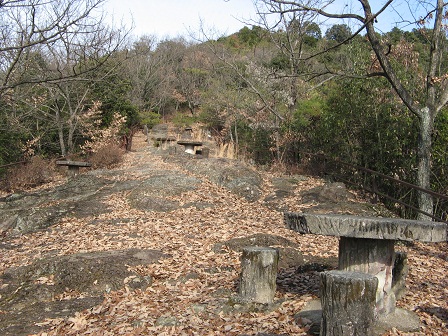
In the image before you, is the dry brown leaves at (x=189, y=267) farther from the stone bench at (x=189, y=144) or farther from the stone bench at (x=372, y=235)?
the stone bench at (x=189, y=144)

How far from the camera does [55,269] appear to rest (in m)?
5.30

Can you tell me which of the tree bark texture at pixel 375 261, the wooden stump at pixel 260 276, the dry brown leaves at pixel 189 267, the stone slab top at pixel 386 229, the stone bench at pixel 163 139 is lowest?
the dry brown leaves at pixel 189 267

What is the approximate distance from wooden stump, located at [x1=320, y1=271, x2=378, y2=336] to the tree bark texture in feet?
2.05

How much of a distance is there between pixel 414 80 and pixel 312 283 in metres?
6.46

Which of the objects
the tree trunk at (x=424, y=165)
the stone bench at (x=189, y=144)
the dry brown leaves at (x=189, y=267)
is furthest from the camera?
the stone bench at (x=189, y=144)

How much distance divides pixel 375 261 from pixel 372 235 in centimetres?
44

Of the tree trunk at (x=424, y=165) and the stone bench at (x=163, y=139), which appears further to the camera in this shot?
the stone bench at (x=163, y=139)

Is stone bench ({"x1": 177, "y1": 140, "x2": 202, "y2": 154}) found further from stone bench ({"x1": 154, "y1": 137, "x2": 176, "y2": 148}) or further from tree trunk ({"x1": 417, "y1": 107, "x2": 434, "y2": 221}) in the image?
tree trunk ({"x1": 417, "y1": 107, "x2": 434, "y2": 221})

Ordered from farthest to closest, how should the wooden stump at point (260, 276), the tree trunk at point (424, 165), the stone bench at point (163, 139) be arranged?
the stone bench at point (163, 139) < the tree trunk at point (424, 165) < the wooden stump at point (260, 276)

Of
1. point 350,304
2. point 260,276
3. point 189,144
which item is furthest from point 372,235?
point 189,144

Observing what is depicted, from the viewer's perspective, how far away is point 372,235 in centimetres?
345

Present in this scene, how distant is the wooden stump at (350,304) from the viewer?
3.09 metres

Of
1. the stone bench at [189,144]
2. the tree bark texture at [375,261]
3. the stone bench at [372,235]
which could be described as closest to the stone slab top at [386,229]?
the stone bench at [372,235]

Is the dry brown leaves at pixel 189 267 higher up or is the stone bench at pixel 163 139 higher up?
the stone bench at pixel 163 139
